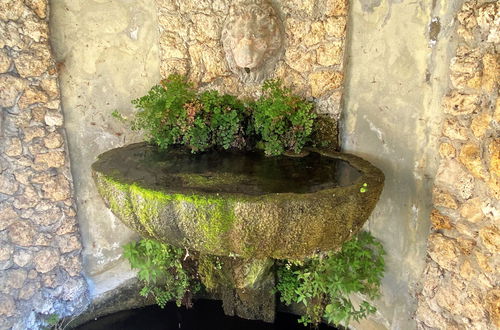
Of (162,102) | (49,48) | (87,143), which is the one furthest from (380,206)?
(49,48)

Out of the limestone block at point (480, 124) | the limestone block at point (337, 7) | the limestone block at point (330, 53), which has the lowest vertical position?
the limestone block at point (480, 124)

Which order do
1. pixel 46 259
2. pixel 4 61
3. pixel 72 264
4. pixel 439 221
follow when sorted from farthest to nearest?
pixel 72 264, pixel 46 259, pixel 4 61, pixel 439 221

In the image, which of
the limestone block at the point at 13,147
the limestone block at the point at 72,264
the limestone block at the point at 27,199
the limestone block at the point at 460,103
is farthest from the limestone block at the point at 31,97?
the limestone block at the point at 460,103

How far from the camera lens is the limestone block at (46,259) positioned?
3.14 meters

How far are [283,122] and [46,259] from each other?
2.26 metres

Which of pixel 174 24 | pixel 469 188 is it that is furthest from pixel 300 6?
pixel 469 188

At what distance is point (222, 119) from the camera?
113 inches

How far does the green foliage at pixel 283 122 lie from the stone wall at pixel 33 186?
162 cm

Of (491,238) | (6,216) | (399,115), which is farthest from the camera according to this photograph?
(6,216)

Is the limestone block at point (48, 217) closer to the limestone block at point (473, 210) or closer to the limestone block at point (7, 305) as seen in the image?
the limestone block at point (7, 305)

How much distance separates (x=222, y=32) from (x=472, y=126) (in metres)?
1.92

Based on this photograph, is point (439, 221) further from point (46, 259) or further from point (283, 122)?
point (46, 259)

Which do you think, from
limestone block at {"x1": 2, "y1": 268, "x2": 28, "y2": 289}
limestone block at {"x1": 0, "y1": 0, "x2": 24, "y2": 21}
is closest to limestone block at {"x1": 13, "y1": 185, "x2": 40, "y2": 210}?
limestone block at {"x1": 2, "y1": 268, "x2": 28, "y2": 289}

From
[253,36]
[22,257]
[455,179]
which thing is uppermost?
[253,36]
